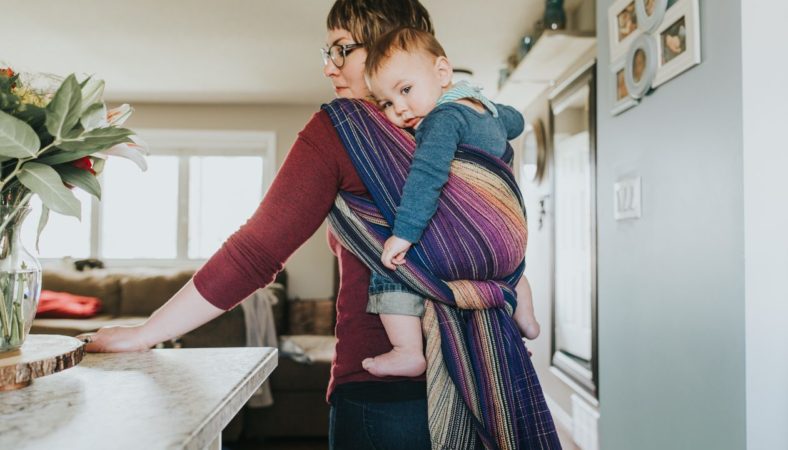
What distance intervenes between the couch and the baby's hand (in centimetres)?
267

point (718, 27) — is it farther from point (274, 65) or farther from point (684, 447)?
point (274, 65)

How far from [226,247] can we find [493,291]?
0.38 metres

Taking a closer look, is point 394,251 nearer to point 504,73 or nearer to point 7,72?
point 7,72

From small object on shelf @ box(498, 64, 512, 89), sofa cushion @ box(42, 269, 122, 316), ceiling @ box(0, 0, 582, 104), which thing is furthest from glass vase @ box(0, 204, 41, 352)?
sofa cushion @ box(42, 269, 122, 316)

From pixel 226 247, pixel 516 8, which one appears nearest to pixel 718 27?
pixel 226 247

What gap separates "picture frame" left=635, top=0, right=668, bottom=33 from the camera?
1.53 m

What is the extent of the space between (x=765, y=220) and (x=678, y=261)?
0.31m

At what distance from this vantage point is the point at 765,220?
118 centimetres

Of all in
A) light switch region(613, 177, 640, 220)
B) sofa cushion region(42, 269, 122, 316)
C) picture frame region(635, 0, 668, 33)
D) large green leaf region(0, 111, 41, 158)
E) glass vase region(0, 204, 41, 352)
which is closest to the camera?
large green leaf region(0, 111, 41, 158)

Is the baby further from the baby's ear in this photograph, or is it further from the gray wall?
the gray wall

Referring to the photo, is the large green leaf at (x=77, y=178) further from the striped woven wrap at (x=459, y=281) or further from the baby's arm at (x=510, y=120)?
the baby's arm at (x=510, y=120)

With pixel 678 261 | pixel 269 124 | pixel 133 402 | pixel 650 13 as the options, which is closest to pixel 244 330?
pixel 678 261

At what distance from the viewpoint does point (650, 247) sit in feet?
5.30

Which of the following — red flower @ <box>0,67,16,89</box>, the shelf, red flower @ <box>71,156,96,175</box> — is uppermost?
the shelf
